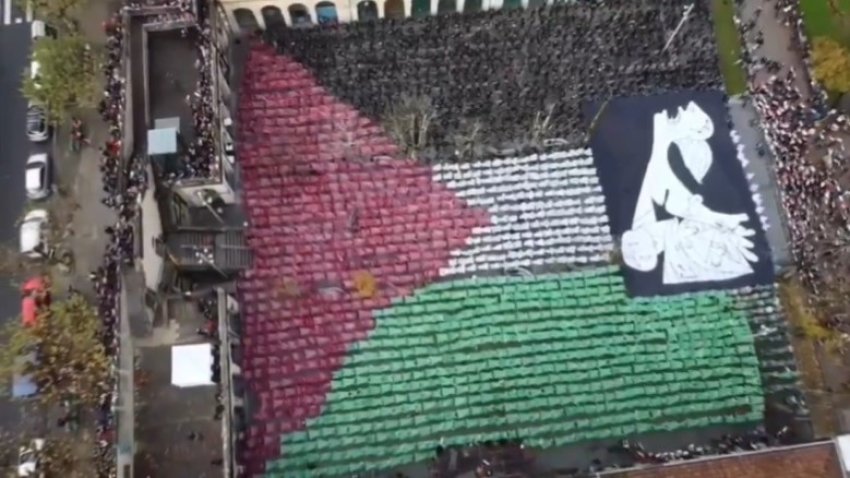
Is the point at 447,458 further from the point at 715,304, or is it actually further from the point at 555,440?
the point at 715,304

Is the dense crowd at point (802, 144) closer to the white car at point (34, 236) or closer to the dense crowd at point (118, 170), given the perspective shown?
the dense crowd at point (118, 170)

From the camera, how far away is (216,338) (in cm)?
3950

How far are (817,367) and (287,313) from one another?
1105 inches

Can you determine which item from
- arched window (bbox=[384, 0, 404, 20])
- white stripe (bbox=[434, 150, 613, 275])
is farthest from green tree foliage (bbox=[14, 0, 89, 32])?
white stripe (bbox=[434, 150, 613, 275])

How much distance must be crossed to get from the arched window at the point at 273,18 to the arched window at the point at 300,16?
1.95 ft

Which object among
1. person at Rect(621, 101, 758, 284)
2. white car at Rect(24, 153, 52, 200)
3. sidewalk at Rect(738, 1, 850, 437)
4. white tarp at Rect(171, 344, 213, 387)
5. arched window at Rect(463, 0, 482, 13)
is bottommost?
sidewalk at Rect(738, 1, 850, 437)

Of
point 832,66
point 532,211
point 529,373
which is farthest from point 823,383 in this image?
point 532,211

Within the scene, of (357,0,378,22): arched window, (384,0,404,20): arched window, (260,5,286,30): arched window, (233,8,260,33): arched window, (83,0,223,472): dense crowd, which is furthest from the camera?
(384,0,404,20): arched window

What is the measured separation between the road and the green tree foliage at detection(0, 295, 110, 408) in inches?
143

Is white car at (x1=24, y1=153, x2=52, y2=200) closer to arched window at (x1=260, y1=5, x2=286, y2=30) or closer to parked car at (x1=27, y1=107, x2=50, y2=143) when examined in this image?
parked car at (x1=27, y1=107, x2=50, y2=143)

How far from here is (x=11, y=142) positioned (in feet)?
154

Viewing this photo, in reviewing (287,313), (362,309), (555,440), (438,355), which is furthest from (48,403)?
(555,440)

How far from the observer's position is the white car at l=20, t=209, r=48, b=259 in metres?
44.2

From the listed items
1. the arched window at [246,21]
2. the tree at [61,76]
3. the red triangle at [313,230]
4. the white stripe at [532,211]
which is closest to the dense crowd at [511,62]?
the arched window at [246,21]
